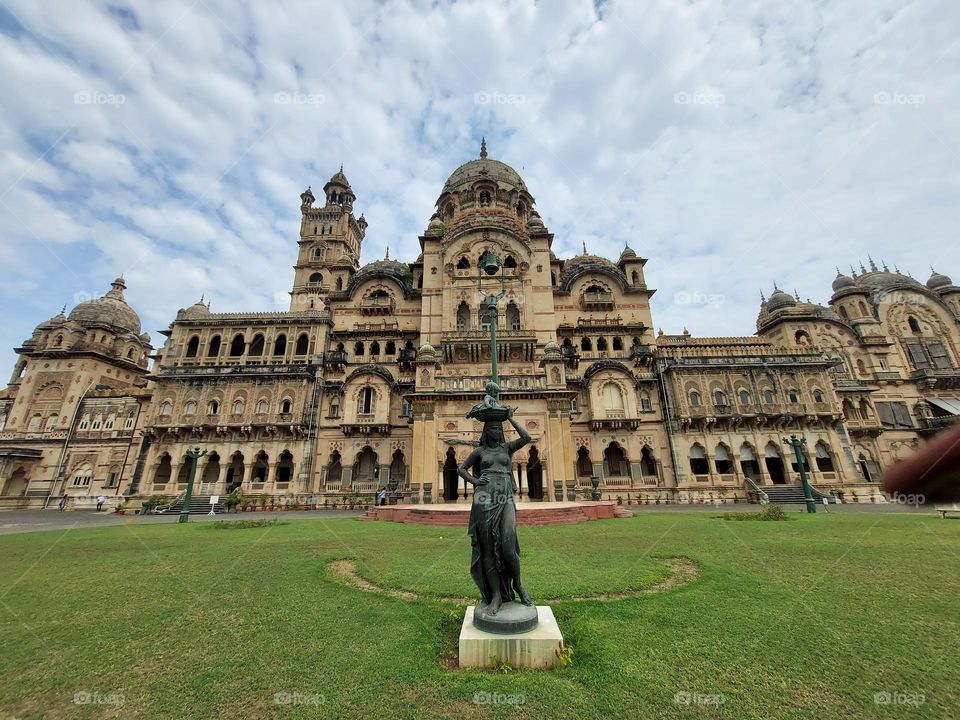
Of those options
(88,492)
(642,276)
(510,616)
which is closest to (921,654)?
(510,616)

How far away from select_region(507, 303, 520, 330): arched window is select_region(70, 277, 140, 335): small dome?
35.7m

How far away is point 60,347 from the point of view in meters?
36.3

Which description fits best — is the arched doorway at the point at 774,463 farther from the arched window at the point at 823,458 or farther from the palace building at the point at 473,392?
the arched window at the point at 823,458

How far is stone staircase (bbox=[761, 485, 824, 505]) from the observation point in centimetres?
2561

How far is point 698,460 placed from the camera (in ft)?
95.8

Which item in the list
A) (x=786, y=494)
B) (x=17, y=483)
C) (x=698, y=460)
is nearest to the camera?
(x=786, y=494)

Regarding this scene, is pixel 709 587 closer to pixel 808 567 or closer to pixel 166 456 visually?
pixel 808 567

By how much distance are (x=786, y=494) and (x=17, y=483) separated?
5126 cm

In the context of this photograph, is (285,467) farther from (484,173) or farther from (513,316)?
(484,173)

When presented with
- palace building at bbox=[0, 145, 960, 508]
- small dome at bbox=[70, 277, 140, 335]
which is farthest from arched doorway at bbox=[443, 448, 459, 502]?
small dome at bbox=[70, 277, 140, 335]

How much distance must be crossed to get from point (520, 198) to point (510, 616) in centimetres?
3909

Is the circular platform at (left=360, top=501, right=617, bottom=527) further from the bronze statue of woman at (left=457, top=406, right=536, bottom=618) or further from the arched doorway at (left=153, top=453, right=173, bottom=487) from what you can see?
the arched doorway at (left=153, top=453, right=173, bottom=487)

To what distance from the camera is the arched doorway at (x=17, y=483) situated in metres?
31.5

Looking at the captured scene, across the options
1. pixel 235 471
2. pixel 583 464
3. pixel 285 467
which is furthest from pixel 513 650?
pixel 235 471
